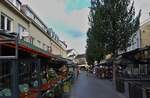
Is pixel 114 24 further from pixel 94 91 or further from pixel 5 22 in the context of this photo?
pixel 5 22

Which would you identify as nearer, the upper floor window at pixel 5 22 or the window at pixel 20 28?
the upper floor window at pixel 5 22

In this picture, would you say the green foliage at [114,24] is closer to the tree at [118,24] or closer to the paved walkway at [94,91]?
the tree at [118,24]

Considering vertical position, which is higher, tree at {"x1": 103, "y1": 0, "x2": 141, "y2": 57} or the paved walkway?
tree at {"x1": 103, "y1": 0, "x2": 141, "y2": 57}

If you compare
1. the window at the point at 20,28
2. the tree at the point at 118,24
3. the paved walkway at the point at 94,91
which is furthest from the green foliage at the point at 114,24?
the window at the point at 20,28

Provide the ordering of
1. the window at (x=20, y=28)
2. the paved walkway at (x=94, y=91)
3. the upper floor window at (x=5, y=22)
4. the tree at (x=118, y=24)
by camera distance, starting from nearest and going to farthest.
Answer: the paved walkway at (x=94, y=91)
the upper floor window at (x=5, y=22)
the window at (x=20, y=28)
the tree at (x=118, y=24)

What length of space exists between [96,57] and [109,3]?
1542 inches

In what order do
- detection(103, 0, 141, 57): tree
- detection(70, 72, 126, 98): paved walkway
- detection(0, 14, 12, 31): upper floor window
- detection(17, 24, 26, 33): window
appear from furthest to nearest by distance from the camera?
detection(103, 0, 141, 57): tree → detection(17, 24, 26, 33): window → detection(0, 14, 12, 31): upper floor window → detection(70, 72, 126, 98): paved walkway

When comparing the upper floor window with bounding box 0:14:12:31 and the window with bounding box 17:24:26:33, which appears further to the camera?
the window with bounding box 17:24:26:33

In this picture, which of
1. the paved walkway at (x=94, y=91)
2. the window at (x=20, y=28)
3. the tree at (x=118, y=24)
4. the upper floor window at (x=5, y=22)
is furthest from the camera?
the tree at (x=118, y=24)

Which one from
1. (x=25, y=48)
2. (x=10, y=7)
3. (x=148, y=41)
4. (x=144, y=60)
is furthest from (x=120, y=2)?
(x=25, y=48)

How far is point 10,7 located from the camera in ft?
80.0

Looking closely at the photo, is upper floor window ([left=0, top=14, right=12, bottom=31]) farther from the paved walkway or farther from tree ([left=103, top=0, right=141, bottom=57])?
tree ([left=103, top=0, right=141, bottom=57])

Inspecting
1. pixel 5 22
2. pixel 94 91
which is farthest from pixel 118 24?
pixel 5 22

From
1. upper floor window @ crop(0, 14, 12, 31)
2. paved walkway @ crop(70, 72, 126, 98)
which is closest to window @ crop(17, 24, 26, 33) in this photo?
upper floor window @ crop(0, 14, 12, 31)
